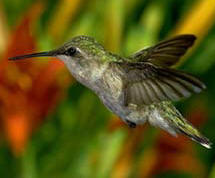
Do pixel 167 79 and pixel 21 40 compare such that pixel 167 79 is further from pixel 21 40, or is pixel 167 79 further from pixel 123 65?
pixel 21 40

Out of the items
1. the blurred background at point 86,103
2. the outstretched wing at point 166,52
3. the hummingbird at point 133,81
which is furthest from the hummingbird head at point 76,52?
the blurred background at point 86,103

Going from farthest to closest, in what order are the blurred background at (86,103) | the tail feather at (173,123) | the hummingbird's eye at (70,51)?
the blurred background at (86,103), the tail feather at (173,123), the hummingbird's eye at (70,51)

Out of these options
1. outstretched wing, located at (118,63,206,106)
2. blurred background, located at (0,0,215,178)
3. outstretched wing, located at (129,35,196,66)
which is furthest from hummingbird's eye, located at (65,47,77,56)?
blurred background, located at (0,0,215,178)

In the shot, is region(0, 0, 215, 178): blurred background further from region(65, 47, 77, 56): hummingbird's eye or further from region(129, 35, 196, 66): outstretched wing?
region(65, 47, 77, 56): hummingbird's eye

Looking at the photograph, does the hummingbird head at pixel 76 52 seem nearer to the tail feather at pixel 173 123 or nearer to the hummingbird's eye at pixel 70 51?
the hummingbird's eye at pixel 70 51

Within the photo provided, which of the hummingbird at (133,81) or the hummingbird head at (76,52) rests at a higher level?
the hummingbird head at (76,52)

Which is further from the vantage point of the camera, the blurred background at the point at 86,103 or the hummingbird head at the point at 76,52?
the blurred background at the point at 86,103

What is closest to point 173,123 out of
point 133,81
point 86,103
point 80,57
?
point 133,81

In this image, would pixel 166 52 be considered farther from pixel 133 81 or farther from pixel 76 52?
pixel 76 52
